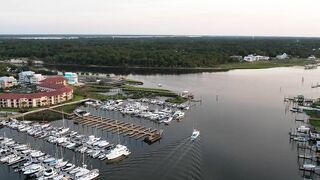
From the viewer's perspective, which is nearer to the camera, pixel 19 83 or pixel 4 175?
pixel 4 175

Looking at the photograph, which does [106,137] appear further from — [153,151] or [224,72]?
[224,72]

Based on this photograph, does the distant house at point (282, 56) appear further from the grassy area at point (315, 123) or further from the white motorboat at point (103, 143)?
the white motorboat at point (103, 143)

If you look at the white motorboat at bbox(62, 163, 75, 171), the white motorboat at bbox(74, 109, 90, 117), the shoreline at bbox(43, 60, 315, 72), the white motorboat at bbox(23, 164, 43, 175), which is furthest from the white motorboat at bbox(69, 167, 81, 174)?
the shoreline at bbox(43, 60, 315, 72)

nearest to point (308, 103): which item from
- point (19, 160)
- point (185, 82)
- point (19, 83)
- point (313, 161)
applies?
point (313, 161)

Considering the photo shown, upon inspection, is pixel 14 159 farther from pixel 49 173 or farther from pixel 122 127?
pixel 122 127

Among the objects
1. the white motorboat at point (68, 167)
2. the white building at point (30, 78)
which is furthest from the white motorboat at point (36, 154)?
the white building at point (30, 78)

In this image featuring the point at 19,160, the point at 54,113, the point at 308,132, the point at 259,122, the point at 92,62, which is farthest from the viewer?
the point at 92,62
